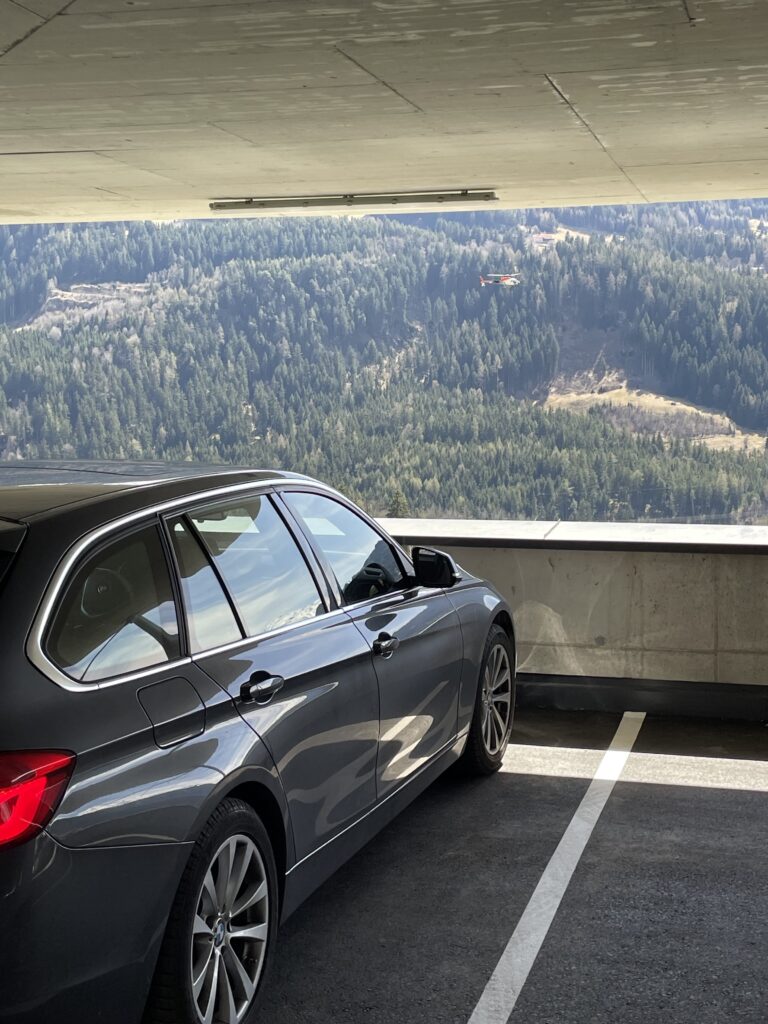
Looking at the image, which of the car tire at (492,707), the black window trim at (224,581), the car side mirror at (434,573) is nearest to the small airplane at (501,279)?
the car tire at (492,707)

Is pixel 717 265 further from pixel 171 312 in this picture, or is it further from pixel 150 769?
pixel 150 769

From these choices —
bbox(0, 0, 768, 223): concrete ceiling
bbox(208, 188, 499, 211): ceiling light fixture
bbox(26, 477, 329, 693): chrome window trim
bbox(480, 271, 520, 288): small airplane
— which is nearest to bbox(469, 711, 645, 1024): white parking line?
bbox(26, 477, 329, 693): chrome window trim

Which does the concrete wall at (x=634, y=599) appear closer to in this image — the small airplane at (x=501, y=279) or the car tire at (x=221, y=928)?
the car tire at (x=221, y=928)

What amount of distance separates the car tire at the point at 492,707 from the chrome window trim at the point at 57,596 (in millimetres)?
2386

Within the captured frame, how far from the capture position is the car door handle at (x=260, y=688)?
345cm

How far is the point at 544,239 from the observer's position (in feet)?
258

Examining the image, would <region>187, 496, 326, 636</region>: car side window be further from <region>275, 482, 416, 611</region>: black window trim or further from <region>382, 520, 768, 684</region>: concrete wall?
<region>382, 520, 768, 684</region>: concrete wall

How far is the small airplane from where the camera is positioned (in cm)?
6925

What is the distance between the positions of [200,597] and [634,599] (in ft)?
16.3

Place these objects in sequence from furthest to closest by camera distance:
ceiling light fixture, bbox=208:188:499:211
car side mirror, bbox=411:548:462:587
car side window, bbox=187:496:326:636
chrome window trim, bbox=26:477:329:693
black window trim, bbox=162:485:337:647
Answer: ceiling light fixture, bbox=208:188:499:211, car side mirror, bbox=411:548:462:587, car side window, bbox=187:496:326:636, black window trim, bbox=162:485:337:647, chrome window trim, bbox=26:477:329:693

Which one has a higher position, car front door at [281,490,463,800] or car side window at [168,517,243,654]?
car side window at [168,517,243,654]

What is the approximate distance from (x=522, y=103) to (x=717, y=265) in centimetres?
7224

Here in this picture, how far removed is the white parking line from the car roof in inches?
72.6

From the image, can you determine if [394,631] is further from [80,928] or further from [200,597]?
[80,928]
